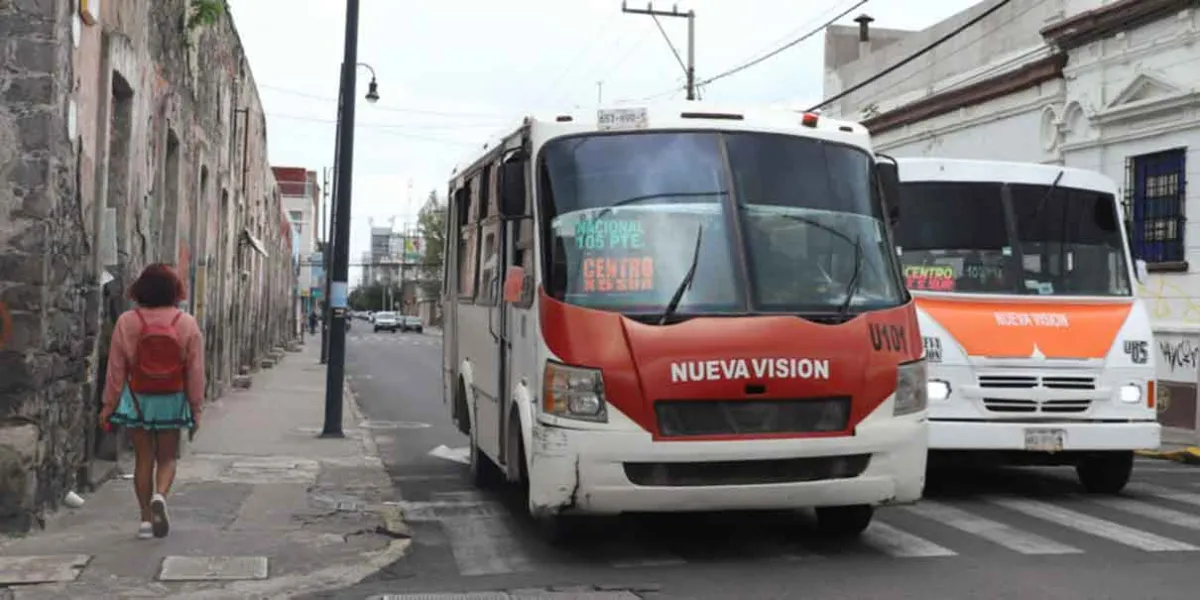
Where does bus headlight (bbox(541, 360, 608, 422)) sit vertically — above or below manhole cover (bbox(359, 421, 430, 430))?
above

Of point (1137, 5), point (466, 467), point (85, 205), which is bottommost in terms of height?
point (466, 467)

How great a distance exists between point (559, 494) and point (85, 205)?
425 centimetres

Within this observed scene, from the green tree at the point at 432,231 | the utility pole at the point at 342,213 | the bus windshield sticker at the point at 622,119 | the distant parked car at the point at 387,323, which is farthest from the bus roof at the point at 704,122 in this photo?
the green tree at the point at 432,231

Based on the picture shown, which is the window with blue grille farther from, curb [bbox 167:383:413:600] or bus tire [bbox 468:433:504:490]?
curb [bbox 167:383:413:600]

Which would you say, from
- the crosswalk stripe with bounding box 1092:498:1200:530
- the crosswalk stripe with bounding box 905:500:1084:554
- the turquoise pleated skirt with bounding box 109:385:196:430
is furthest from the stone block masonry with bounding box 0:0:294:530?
the crosswalk stripe with bounding box 1092:498:1200:530

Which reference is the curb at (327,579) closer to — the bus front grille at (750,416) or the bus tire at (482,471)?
the bus tire at (482,471)

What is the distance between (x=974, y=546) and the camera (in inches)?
304

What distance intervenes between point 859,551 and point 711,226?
2194 mm

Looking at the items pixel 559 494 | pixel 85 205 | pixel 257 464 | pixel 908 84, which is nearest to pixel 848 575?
pixel 559 494

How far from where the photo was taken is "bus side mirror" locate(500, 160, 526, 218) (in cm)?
753

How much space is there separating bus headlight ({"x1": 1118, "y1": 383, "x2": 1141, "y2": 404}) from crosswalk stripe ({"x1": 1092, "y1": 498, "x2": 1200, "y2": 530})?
0.80m

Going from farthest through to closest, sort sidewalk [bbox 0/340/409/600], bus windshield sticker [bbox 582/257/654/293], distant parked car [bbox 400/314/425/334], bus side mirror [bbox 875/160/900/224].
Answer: distant parked car [bbox 400/314/425/334] → bus side mirror [bbox 875/160/900/224] → bus windshield sticker [bbox 582/257/654/293] → sidewalk [bbox 0/340/409/600]

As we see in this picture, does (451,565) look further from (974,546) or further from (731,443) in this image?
(974,546)

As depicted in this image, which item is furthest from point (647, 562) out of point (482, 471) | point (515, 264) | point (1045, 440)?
point (1045, 440)
